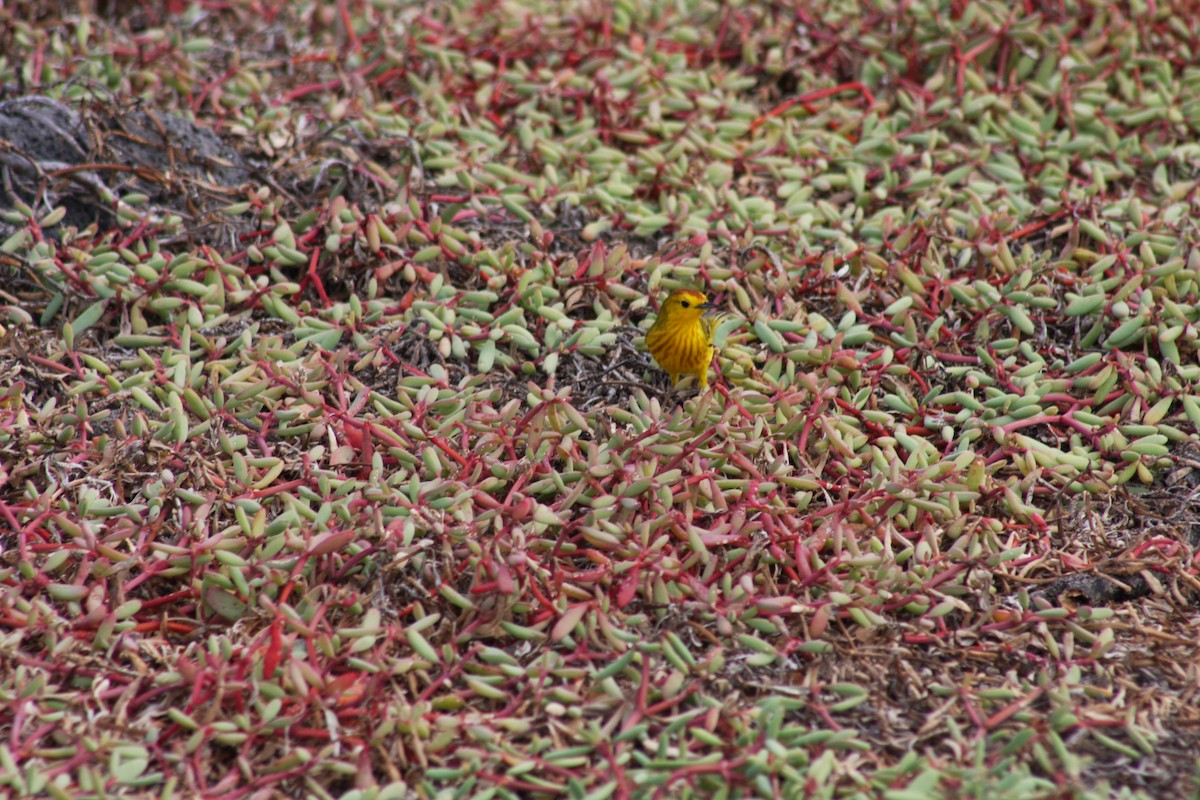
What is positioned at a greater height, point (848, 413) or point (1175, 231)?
point (1175, 231)

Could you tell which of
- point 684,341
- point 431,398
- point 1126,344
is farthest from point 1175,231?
point 431,398

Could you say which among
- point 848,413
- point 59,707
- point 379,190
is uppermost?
point 379,190

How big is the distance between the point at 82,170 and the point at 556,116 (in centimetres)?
155

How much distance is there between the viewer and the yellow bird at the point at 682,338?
9.68 feet

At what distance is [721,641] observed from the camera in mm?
2379

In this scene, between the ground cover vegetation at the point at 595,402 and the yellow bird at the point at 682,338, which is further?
the yellow bird at the point at 682,338

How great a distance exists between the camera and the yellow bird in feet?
9.68

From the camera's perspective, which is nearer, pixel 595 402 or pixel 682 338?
pixel 682 338

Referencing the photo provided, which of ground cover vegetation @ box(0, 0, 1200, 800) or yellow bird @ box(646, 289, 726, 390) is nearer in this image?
ground cover vegetation @ box(0, 0, 1200, 800)

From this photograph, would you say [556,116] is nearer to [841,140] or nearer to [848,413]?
[841,140]

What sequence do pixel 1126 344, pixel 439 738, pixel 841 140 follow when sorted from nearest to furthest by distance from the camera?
pixel 439 738 < pixel 1126 344 < pixel 841 140

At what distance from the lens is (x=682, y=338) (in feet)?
9.70

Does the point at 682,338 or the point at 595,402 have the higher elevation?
the point at 682,338

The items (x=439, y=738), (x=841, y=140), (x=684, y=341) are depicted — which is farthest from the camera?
(x=841, y=140)
